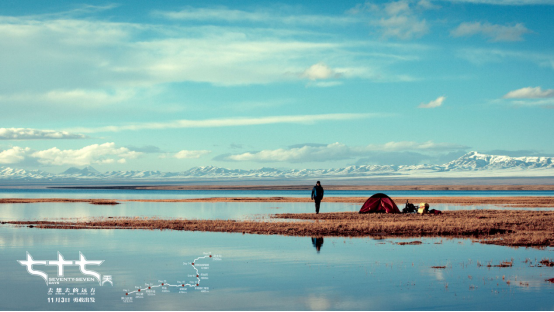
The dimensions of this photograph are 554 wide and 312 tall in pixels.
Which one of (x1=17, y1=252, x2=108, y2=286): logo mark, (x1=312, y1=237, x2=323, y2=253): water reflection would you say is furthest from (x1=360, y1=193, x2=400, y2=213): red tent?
(x1=17, y1=252, x2=108, y2=286): logo mark

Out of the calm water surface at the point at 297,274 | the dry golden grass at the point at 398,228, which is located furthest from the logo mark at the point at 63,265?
the dry golden grass at the point at 398,228

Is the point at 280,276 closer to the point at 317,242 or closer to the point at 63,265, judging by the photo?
the point at 63,265

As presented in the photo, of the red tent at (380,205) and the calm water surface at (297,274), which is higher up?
the red tent at (380,205)

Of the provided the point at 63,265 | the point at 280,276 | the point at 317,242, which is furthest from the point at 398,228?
the point at 63,265

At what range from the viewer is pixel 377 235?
31062mm

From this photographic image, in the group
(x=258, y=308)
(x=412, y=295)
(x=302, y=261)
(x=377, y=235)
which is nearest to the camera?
(x=258, y=308)

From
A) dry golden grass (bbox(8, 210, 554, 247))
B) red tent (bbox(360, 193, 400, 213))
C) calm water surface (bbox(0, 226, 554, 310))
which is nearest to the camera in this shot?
calm water surface (bbox(0, 226, 554, 310))

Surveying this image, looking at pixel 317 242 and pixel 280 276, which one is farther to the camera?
pixel 317 242

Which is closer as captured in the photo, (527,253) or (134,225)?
(527,253)

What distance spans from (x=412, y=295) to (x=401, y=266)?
4742 millimetres

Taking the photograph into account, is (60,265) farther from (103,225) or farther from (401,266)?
(103,225)

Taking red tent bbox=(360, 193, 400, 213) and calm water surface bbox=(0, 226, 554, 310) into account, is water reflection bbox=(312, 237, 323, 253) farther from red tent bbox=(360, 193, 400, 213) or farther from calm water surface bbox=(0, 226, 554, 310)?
red tent bbox=(360, 193, 400, 213)

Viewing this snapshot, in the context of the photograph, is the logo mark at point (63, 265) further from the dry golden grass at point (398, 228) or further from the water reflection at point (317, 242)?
the dry golden grass at point (398, 228)

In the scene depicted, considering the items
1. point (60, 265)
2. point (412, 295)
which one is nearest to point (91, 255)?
point (60, 265)
